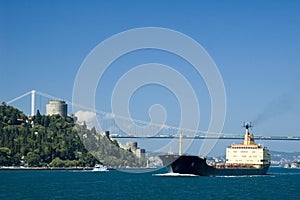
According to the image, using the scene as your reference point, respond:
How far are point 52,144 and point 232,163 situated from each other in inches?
1719

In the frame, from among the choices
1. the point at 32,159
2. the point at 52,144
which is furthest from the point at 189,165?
the point at 52,144

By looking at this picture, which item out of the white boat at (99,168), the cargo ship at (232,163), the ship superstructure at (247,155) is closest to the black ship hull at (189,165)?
the cargo ship at (232,163)

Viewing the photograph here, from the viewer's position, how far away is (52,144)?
128125 millimetres

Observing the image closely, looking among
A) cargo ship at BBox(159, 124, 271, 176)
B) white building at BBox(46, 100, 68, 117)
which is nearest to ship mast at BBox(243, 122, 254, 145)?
cargo ship at BBox(159, 124, 271, 176)

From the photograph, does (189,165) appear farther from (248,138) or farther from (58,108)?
(58,108)

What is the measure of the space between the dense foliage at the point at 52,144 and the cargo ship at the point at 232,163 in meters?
38.8

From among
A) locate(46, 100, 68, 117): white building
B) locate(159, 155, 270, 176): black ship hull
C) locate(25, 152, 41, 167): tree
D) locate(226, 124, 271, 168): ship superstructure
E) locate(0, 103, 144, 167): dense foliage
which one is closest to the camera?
locate(159, 155, 270, 176): black ship hull

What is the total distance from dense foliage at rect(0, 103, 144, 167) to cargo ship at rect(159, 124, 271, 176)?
38.8 metres

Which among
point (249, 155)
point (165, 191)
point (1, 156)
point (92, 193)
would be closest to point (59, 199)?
point (92, 193)

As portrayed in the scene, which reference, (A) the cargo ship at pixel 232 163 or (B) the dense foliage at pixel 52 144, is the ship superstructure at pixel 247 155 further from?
(B) the dense foliage at pixel 52 144

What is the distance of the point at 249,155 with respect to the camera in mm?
95250

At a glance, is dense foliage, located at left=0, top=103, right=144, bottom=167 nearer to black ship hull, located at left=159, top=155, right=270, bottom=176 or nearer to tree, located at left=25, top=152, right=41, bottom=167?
tree, located at left=25, top=152, right=41, bottom=167

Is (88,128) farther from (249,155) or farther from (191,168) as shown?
(191,168)

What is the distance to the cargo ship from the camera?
79.2m
